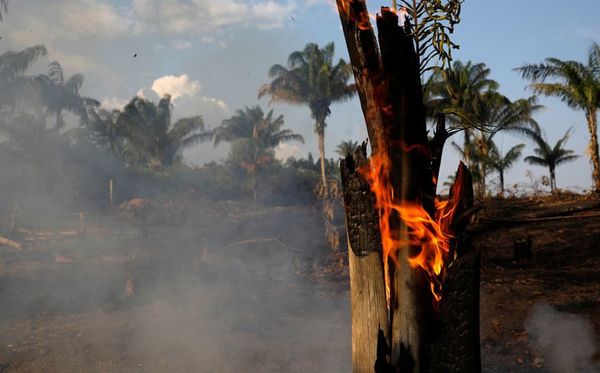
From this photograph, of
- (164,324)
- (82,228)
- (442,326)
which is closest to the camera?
(442,326)

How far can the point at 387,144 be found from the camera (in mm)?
2824

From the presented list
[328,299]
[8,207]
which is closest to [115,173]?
[8,207]

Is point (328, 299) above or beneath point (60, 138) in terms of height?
beneath

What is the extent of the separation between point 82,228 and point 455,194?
19641mm

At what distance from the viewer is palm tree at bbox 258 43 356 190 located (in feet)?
103

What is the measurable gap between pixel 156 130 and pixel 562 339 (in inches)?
1364

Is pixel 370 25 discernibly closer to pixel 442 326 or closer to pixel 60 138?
pixel 442 326

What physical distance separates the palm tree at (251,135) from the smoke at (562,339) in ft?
101

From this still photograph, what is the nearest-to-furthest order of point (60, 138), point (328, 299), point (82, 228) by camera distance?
point (328, 299) → point (82, 228) → point (60, 138)

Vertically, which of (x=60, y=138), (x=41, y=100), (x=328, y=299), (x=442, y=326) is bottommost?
(x=328, y=299)

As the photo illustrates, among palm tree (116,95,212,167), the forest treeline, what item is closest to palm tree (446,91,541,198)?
the forest treeline

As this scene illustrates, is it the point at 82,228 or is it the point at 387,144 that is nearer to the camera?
the point at 387,144

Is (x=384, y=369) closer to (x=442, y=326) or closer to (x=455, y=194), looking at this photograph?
(x=442, y=326)

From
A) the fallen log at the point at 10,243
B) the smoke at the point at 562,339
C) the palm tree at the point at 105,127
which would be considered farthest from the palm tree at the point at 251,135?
the smoke at the point at 562,339
